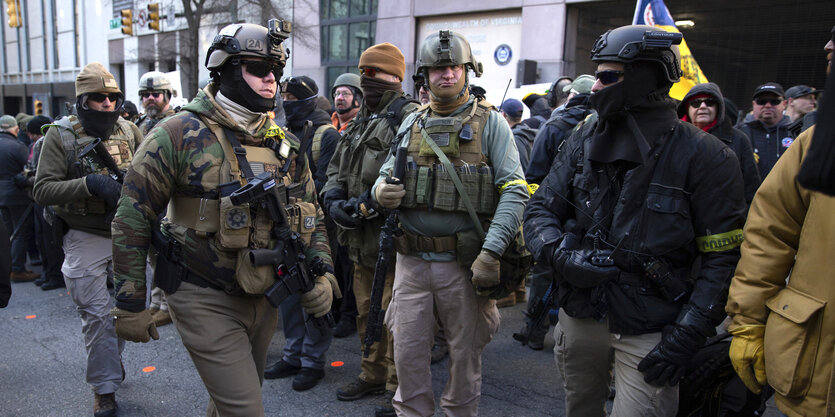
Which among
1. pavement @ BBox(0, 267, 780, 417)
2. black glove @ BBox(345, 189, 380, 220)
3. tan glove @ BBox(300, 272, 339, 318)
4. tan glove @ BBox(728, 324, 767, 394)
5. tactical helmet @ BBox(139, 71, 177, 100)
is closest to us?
tan glove @ BBox(728, 324, 767, 394)

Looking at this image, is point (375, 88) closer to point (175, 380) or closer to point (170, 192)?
point (170, 192)

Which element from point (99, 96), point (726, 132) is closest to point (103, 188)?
point (99, 96)

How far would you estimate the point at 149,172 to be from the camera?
2.46 m

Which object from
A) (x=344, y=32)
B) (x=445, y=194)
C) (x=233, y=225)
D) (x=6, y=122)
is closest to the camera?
(x=233, y=225)

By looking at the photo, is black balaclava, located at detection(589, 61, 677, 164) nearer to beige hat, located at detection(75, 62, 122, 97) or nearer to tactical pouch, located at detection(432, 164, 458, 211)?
tactical pouch, located at detection(432, 164, 458, 211)

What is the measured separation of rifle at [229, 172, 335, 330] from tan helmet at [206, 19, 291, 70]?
0.56m

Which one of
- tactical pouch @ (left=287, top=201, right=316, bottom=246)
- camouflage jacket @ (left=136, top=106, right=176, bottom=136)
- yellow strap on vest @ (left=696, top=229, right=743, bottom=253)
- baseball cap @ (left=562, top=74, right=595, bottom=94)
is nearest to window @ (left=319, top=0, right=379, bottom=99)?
camouflage jacket @ (left=136, top=106, right=176, bottom=136)

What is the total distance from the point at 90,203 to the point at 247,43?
2052 millimetres

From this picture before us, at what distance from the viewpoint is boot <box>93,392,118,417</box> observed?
3.69m

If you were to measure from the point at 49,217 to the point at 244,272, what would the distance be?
8.80ft

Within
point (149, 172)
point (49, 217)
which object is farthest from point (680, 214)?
point (49, 217)

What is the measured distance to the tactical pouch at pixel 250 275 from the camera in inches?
96.7

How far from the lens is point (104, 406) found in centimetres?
370

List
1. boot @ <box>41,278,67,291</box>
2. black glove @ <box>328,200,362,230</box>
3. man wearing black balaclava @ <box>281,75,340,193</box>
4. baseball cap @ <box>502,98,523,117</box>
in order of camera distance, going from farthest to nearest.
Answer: boot @ <box>41,278,67,291</box>, baseball cap @ <box>502,98,523,117</box>, man wearing black balaclava @ <box>281,75,340,193</box>, black glove @ <box>328,200,362,230</box>
